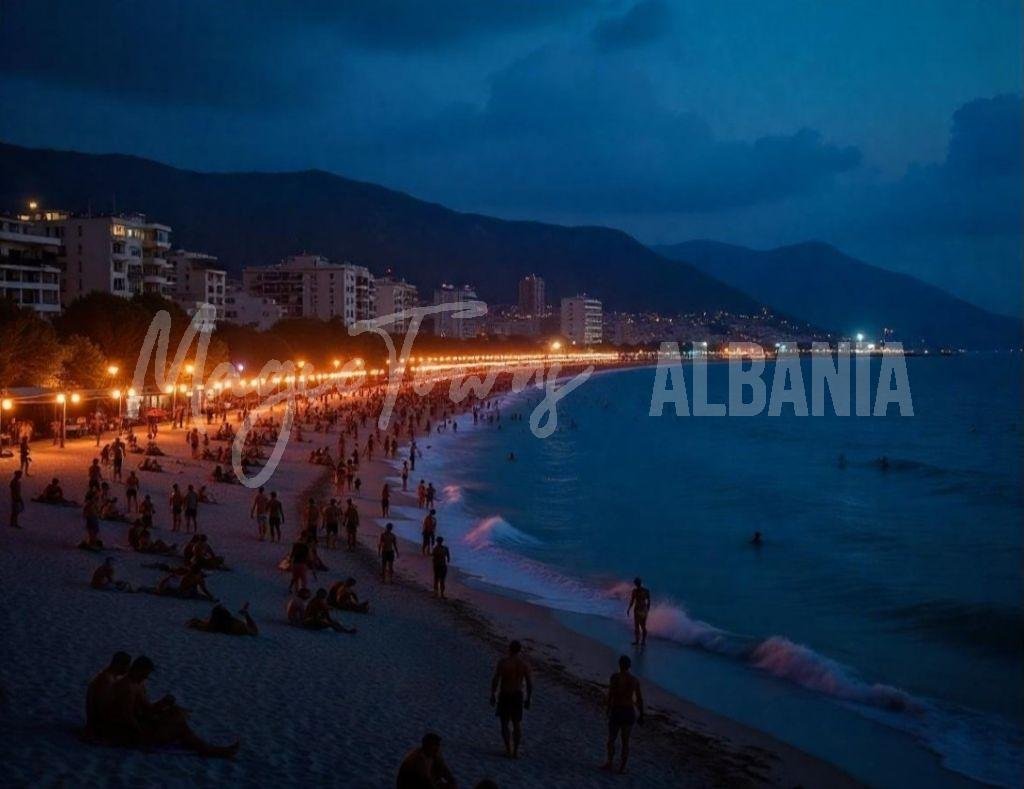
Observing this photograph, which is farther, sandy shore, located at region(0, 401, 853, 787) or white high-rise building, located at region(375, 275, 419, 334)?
white high-rise building, located at region(375, 275, 419, 334)

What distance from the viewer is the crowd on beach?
6.00 meters

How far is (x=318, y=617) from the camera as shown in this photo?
10711mm

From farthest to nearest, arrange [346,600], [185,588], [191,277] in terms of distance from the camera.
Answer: [191,277]
[346,600]
[185,588]

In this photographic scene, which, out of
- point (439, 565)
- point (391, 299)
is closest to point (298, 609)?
point (439, 565)

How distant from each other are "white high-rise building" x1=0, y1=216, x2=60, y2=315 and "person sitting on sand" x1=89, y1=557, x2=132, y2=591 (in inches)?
1561

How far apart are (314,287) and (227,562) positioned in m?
108

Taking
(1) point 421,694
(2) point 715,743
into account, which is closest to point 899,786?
(2) point 715,743

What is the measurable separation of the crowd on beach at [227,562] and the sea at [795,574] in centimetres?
138

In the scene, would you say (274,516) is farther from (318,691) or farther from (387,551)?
(318,691)

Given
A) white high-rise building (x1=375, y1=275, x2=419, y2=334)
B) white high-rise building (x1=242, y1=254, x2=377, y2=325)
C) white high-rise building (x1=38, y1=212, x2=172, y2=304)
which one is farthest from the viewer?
white high-rise building (x1=375, y1=275, x2=419, y2=334)

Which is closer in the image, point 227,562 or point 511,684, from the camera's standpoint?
point 511,684

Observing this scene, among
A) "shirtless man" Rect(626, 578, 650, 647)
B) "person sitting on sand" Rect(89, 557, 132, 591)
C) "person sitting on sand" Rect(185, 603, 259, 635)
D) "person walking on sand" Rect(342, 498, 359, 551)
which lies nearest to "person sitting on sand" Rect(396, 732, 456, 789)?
"person sitting on sand" Rect(185, 603, 259, 635)

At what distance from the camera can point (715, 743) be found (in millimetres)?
9148

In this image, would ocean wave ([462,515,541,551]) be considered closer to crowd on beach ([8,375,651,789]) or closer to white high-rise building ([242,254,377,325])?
crowd on beach ([8,375,651,789])
